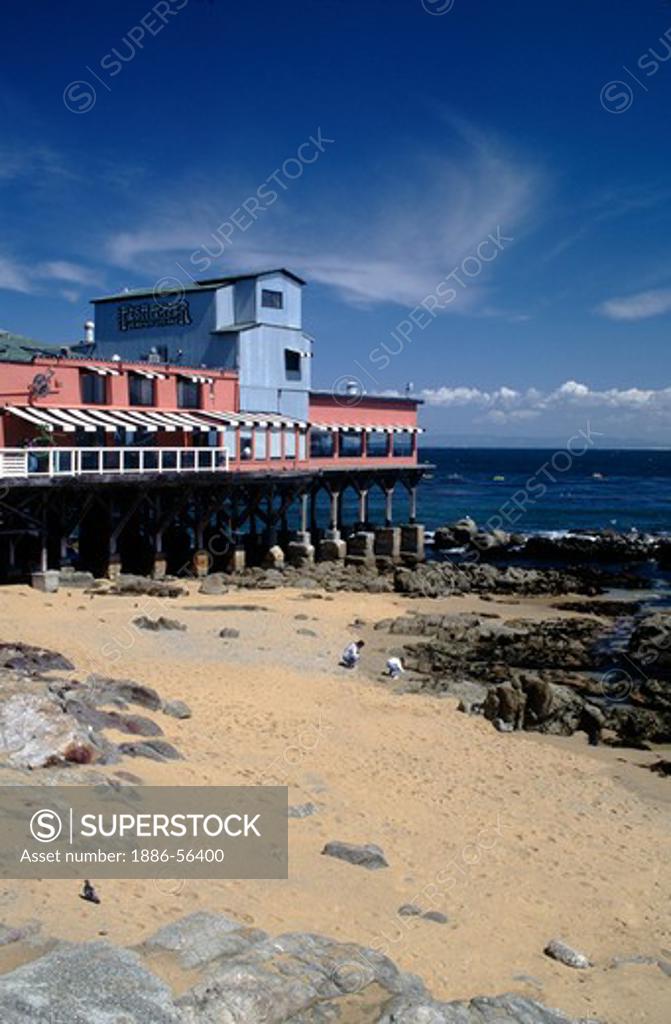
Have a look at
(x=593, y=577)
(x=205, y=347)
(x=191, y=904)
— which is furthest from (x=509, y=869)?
(x=593, y=577)

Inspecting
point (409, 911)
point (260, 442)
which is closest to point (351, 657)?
point (409, 911)

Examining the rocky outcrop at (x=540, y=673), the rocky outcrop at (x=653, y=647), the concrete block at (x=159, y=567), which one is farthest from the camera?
the concrete block at (x=159, y=567)

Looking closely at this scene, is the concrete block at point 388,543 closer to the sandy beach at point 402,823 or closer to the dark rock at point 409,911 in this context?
the sandy beach at point 402,823

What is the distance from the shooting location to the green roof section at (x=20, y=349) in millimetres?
31000

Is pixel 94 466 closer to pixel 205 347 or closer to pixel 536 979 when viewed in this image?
pixel 205 347

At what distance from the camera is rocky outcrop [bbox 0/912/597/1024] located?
644 cm

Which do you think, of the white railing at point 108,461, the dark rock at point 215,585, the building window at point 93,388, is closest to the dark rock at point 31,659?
the white railing at point 108,461

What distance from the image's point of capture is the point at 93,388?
107ft

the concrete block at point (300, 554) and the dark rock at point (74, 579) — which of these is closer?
the dark rock at point (74, 579)

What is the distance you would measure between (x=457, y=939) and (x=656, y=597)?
33587mm

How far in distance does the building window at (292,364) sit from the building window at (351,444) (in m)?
4.27

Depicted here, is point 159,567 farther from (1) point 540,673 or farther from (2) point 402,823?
(2) point 402,823

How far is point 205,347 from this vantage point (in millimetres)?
39781

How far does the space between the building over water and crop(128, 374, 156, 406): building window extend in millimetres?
60
